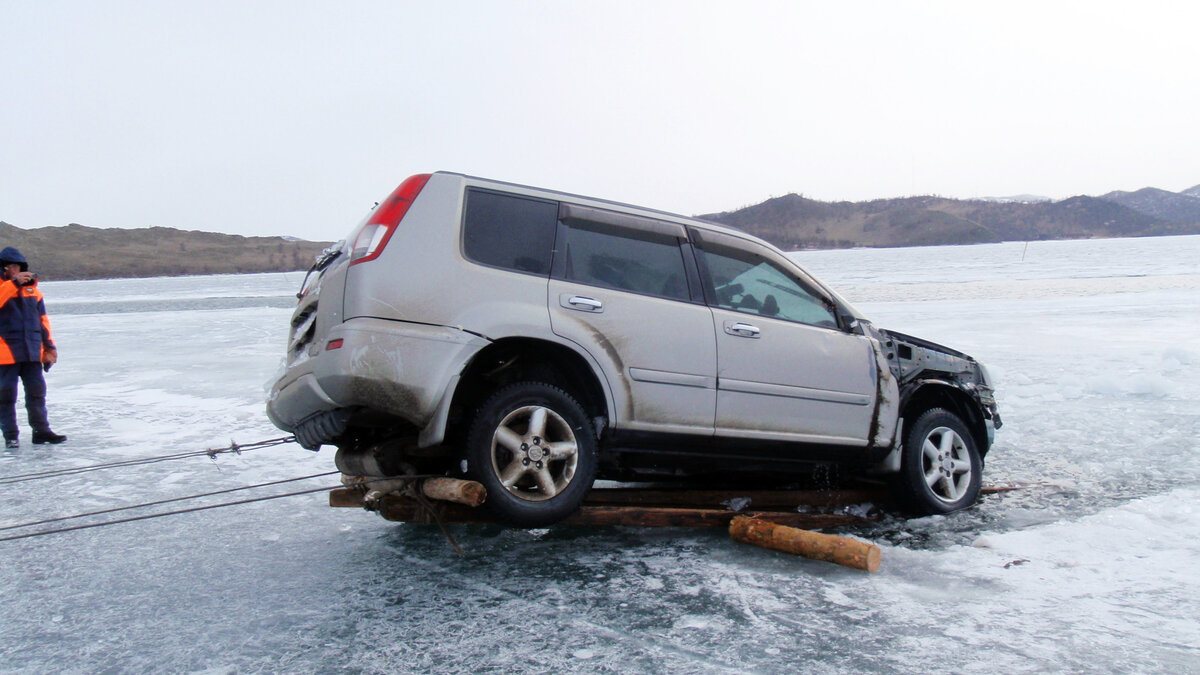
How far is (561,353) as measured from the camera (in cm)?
432

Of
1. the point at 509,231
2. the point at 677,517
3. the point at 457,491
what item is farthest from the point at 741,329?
the point at 457,491

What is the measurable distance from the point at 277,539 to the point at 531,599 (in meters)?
1.96

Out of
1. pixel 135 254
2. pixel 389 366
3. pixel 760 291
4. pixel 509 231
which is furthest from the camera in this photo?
pixel 135 254

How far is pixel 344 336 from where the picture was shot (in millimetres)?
3885

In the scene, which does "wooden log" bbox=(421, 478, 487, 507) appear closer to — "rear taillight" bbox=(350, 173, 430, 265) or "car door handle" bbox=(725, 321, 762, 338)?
"rear taillight" bbox=(350, 173, 430, 265)

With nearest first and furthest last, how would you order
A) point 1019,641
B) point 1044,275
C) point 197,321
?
point 1019,641, point 197,321, point 1044,275

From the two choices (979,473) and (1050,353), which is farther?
(1050,353)

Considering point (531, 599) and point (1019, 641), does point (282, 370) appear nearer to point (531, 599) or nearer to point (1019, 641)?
point (531, 599)

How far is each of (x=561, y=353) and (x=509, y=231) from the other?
0.66 metres

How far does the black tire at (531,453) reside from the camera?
13.2ft

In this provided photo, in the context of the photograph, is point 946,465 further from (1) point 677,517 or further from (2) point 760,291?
(1) point 677,517

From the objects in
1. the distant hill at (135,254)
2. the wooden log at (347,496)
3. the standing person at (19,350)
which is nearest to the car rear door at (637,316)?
the wooden log at (347,496)

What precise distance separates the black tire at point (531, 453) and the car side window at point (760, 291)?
1.18 meters

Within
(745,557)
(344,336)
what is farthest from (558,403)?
(745,557)
